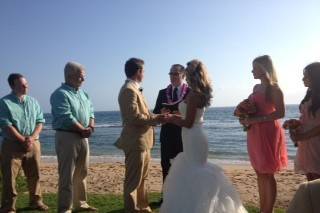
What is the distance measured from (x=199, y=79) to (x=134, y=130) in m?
1.39

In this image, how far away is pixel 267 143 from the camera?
5.88m

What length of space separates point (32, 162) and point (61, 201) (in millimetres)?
1220

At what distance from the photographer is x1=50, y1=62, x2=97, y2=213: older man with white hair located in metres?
6.35

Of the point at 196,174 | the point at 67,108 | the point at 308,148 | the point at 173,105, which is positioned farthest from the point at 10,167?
the point at 308,148

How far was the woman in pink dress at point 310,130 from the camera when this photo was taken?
193 inches

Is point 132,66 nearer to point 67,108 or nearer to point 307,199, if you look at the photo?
point 67,108

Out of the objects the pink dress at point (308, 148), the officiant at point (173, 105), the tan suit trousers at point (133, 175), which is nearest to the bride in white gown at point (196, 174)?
the tan suit trousers at point (133, 175)

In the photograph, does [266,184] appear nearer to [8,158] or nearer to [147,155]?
[147,155]

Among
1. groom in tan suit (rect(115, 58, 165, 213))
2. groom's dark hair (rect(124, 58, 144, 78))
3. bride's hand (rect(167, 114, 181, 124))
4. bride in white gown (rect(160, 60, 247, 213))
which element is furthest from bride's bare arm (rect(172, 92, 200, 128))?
groom's dark hair (rect(124, 58, 144, 78))

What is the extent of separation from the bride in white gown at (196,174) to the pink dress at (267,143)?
2.33 ft

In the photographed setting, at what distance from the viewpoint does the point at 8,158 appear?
6.94m

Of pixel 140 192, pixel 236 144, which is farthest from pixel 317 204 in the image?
pixel 236 144

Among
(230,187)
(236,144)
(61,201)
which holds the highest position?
(230,187)

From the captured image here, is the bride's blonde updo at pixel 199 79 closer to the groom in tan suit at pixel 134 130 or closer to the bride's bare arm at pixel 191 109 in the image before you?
the bride's bare arm at pixel 191 109
